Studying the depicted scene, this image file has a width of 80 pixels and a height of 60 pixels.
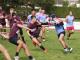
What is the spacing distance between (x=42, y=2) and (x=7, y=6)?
448 inches

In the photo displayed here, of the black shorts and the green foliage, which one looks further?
the green foliage

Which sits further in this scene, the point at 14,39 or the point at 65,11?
the point at 65,11

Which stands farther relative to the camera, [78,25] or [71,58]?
[78,25]

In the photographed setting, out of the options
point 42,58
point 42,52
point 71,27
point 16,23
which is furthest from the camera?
point 71,27

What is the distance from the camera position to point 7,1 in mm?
55812

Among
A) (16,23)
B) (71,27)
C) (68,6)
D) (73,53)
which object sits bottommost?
(68,6)

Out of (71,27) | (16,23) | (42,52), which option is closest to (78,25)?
(71,27)

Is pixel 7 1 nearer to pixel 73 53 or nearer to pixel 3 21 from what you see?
pixel 3 21

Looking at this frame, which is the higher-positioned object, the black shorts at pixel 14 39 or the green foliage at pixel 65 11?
the black shorts at pixel 14 39

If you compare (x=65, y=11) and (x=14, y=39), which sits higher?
(x=14, y=39)

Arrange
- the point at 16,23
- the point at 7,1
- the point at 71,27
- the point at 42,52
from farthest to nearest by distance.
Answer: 1. the point at 7,1
2. the point at 71,27
3. the point at 42,52
4. the point at 16,23

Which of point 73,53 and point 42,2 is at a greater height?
point 73,53

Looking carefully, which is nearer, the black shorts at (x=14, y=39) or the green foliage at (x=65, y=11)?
the black shorts at (x=14, y=39)

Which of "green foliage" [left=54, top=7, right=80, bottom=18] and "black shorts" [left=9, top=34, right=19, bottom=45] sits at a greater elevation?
"black shorts" [left=9, top=34, right=19, bottom=45]
